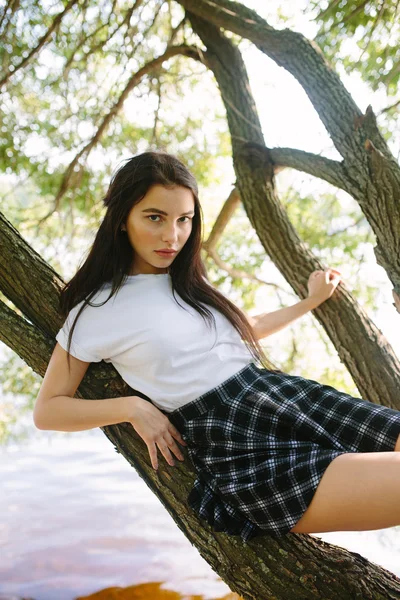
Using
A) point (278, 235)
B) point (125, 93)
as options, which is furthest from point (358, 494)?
point (125, 93)

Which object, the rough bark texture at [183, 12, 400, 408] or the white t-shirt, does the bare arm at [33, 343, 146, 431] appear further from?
the rough bark texture at [183, 12, 400, 408]

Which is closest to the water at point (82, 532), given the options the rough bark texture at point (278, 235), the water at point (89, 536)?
the water at point (89, 536)

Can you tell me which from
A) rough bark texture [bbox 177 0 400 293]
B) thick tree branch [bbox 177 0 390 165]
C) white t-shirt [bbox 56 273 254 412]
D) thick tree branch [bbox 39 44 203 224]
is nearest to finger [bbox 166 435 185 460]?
white t-shirt [bbox 56 273 254 412]

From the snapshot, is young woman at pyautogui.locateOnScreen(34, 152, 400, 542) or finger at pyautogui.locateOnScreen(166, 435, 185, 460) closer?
young woman at pyautogui.locateOnScreen(34, 152, 400, 542)

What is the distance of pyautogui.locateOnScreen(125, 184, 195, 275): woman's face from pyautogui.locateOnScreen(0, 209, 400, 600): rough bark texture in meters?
0.31

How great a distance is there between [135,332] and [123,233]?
0.38 metres

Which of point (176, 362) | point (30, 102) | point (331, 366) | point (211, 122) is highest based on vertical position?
point (30, 102)

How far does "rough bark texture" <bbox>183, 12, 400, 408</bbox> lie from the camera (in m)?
2.64

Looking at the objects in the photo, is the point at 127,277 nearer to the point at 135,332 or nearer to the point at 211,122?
the point at 135,332

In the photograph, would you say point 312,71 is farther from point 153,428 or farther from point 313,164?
point 153,428

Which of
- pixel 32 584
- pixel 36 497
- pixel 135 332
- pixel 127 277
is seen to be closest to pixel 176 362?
pixel 135 332

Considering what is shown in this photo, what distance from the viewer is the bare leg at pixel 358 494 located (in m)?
1.34

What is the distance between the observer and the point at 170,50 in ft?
11.7

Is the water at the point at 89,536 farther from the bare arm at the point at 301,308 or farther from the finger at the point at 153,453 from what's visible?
the finger at the point at 153,453
